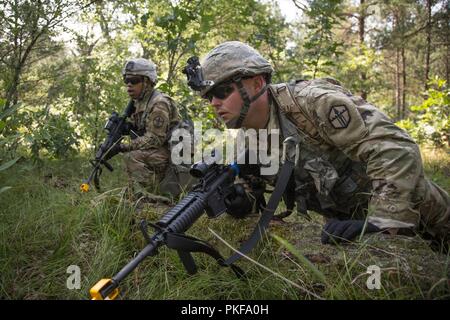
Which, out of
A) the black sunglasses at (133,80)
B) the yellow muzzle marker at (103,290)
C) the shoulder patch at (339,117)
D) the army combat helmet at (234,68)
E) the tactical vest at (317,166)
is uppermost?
the black sunglasses at (133,80)

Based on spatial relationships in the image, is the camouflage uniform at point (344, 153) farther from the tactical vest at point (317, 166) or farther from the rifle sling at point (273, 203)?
the rifle sling at point (273, 203)

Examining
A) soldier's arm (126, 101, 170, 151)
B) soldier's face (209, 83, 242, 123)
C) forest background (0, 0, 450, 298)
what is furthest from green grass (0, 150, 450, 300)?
soldier's arm (126, 101, 170, 151)

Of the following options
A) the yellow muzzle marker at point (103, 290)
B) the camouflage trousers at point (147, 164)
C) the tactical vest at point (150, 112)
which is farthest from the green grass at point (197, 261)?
the tactical vest at point (150, 112)

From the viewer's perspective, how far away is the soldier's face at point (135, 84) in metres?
5.05

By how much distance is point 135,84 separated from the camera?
5.08 meters

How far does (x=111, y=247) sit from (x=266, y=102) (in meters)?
1.38

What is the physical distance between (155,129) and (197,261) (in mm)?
3172

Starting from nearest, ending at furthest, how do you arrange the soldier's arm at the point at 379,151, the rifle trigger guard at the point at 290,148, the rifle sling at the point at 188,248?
the rifle sling at the point at 188,248
the soldier's arm at the point at 379,151
the rifle trigger guard at the point at 290,148

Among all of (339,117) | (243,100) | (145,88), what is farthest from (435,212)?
(145,88)

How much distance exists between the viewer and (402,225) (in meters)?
1.76

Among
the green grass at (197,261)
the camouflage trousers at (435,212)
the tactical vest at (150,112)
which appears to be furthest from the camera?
the tactical vest at (150,112)

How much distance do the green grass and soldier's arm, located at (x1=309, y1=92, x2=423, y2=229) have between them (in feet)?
0.53
